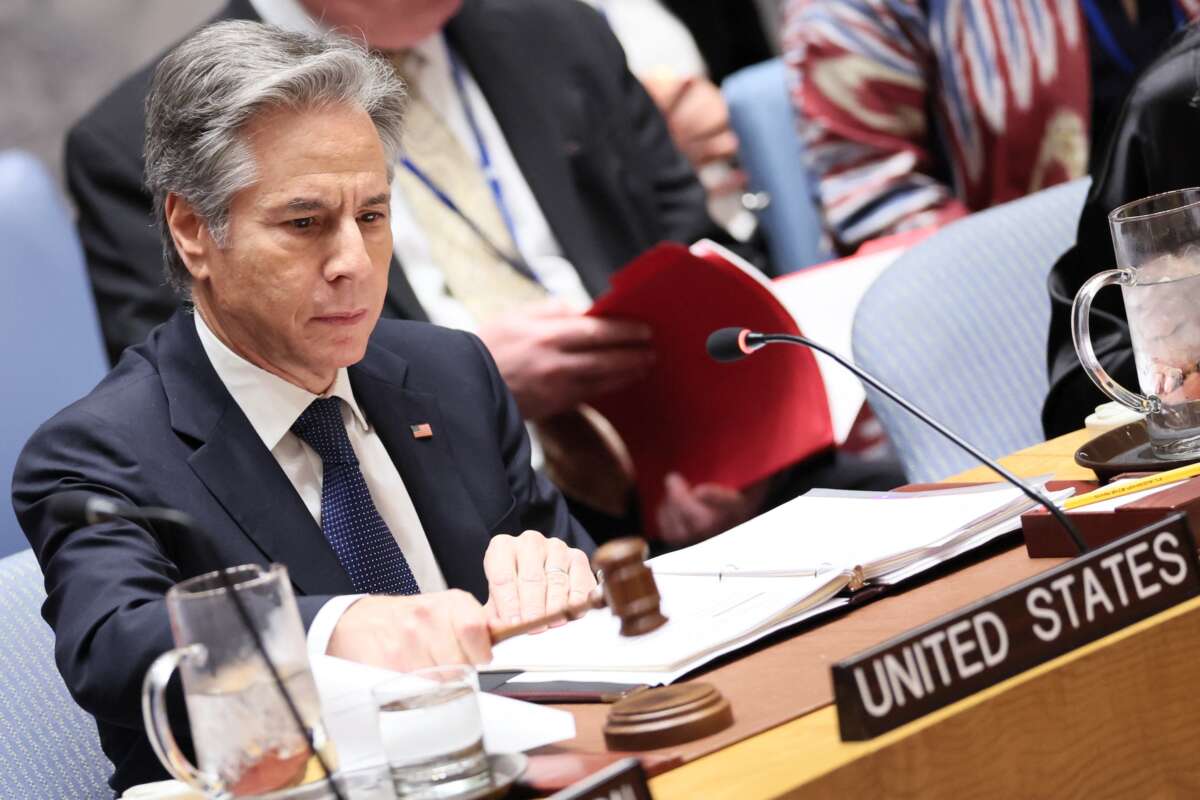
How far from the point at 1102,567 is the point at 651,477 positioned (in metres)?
1.70

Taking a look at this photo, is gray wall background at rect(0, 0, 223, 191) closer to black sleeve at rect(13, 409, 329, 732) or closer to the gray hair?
the gray hair

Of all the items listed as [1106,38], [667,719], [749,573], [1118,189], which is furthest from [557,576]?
[1106,38]

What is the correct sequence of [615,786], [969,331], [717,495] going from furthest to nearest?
1. [717,495]
2. [969,331]
3. [615,786]

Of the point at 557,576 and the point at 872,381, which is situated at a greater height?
the point at 872,381

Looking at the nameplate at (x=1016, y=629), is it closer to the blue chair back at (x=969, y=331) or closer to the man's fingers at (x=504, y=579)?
the man's fingers at (x=504, y=579)

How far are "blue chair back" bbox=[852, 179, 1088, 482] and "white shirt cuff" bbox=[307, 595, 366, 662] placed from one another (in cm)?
99

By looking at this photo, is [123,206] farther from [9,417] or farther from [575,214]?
[575,214]

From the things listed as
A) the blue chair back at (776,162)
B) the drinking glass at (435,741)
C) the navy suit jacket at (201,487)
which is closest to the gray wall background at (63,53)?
the blue chair back at (776,162)

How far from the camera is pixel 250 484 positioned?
1.69 meters

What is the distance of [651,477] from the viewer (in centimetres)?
284

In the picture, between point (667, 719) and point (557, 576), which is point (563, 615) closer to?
point (667, 719)

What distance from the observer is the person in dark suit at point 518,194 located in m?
2.74

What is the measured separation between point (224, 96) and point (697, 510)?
1.31 meters

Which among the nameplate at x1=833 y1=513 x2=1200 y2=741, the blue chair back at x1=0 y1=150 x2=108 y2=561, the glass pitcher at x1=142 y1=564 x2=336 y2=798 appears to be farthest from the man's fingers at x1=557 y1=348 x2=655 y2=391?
the glass pitcher at x1=142 y1=564 x2=336 y2=798
